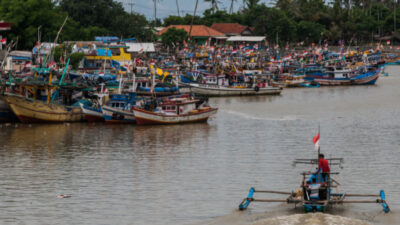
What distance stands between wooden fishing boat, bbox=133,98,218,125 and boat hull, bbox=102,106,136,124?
932 millimetres

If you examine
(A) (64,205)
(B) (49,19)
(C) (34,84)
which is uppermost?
(B) (49,19)

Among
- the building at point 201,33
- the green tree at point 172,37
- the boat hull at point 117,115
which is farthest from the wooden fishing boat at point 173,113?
the building at point 201,33

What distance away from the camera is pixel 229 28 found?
135 m

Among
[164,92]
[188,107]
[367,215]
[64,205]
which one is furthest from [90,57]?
[367,215]

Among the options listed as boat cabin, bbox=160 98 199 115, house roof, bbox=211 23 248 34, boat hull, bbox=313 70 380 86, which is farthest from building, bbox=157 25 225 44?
boat cabin, bbox=160 98 199 115

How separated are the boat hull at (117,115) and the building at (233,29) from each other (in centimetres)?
8572

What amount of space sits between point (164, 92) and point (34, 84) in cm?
982

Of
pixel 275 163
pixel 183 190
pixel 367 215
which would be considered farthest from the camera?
pixel 275 163

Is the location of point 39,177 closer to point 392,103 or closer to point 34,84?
point 34,84

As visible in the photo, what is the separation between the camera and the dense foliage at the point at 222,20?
7906 centimetres

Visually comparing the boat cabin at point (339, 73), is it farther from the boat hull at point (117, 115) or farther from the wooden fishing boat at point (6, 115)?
the wooden fishing boat at point (6, 115)

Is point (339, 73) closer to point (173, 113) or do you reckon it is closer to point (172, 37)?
point (172, 37)

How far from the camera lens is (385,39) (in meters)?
136

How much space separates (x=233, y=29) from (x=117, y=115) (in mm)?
87861
